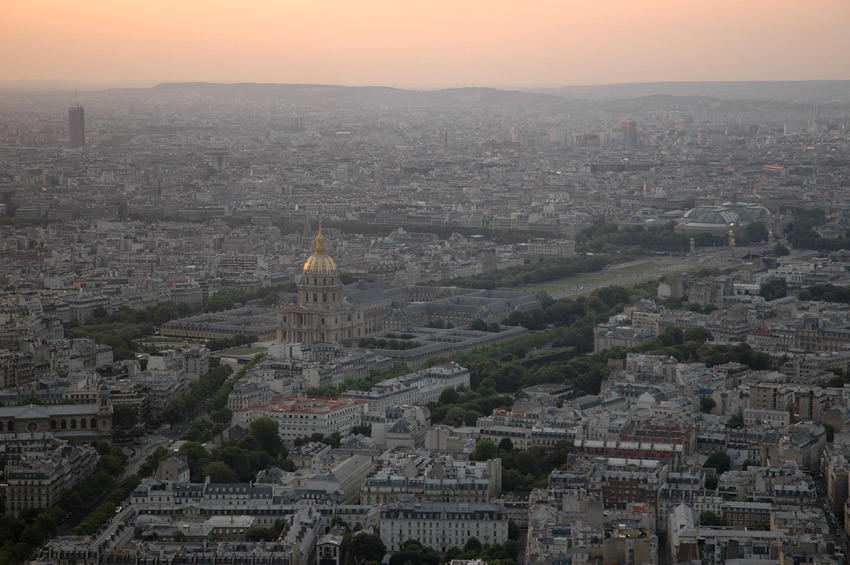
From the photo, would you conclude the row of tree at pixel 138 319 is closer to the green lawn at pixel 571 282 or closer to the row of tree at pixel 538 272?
the row of tree at pixel 538 272

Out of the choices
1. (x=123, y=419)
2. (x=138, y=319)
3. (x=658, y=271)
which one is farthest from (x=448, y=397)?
(x=658, y=271)

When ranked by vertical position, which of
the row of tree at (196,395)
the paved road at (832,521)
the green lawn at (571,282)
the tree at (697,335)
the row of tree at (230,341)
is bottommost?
the green lawn at (571,282)

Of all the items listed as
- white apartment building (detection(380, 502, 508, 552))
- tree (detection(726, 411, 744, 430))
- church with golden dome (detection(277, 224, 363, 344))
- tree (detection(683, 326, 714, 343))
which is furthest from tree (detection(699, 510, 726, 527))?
church with golden dome (detection(277, 224, 363, 344))

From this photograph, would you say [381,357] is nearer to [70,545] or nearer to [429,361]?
[429,361]

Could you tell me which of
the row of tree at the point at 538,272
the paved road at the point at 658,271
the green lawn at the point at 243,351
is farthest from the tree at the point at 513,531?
the row of tree at the point at 538,272

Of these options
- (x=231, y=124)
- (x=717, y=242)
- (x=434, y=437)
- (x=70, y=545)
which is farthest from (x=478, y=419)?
(x=231, y=124)

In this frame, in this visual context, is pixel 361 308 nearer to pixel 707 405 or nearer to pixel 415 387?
pixel 415 387

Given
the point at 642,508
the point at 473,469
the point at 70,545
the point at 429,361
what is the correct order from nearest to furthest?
the point at 70,545 < the point at 642,508 < the point at 473,469 < the point at 429,361
